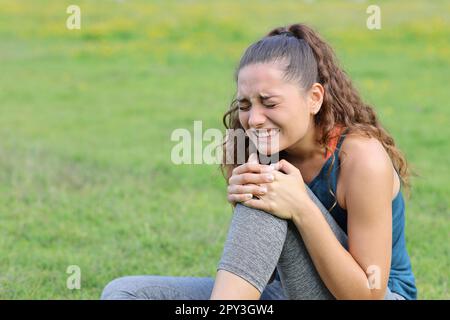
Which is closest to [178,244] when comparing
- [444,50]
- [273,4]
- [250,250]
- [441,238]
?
[441,238]

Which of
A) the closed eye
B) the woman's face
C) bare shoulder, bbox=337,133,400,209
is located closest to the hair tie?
the woman's face

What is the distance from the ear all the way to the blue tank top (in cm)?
13

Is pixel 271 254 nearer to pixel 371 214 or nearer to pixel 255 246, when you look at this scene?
pixel 255 246

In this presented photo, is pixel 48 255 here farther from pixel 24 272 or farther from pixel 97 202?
pixel 97 202

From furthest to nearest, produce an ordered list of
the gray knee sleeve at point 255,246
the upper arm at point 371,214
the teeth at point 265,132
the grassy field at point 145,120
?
1. the grassy field at point 145,120
2. the teeth at point 265,132
3. the upper arm at point 371,214
4. the gray knee sleeve at point 255,246

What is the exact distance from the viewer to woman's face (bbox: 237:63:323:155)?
2646mm

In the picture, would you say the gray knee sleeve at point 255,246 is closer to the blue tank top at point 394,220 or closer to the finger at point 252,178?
the finger at point 252,178

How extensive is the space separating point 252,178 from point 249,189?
9cm

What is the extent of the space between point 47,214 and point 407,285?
2795 mm

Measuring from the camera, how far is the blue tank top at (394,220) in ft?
8.93

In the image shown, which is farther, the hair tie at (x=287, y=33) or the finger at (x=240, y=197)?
the hair tie at (x=287, y=33)

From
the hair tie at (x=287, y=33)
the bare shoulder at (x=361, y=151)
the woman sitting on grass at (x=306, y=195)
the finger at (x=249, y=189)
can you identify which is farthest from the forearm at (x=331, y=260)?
the hair tie at (x=287, y=33)

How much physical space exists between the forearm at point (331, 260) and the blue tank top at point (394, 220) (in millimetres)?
227

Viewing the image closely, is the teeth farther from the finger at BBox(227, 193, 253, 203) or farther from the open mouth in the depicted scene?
the finger at BBox(227, 193, 253, 203)
